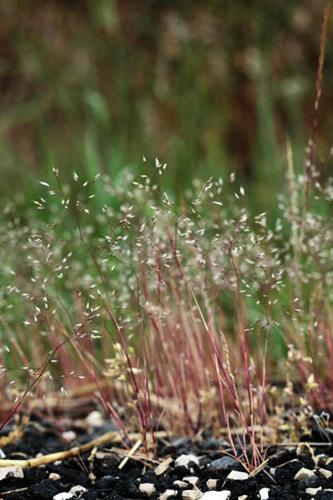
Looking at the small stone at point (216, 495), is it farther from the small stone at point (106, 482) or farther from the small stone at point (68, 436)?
the small stone at point (68, 436)

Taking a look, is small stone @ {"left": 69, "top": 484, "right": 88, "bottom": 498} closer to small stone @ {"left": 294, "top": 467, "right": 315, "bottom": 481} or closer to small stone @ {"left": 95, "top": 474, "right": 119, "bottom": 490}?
small stone @ {"left": 95, "top": 474, "right": 119, "bottom": 490}

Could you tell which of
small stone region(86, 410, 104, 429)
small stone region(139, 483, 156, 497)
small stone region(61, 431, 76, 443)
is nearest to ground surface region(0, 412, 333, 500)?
small stone region(139, 483, 156, 497)

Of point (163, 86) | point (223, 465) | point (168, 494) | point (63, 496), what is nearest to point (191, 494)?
point (168, 494)

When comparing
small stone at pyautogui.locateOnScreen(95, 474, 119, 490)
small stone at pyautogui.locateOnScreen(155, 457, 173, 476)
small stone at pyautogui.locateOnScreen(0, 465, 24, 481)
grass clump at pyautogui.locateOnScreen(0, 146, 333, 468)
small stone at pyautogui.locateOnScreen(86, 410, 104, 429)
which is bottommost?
small stone at pyautogui.locateOnScreen(95, 474, 119, 490)

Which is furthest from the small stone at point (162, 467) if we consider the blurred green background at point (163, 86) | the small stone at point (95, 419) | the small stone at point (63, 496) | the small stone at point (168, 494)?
the blurred green background at point (163, 86)

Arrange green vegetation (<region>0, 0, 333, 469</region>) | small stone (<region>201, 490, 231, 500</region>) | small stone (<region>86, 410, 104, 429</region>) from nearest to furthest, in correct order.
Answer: small stone (<region>201, 490, 231, 500</region>) < green vegetation (<region>0, 0, 333, 469</region>) < small stone (<region>86, 410, 104, 429</region>)

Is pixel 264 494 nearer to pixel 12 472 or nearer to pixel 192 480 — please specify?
pixel 192 480

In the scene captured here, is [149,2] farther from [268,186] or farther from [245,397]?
[245,397]
